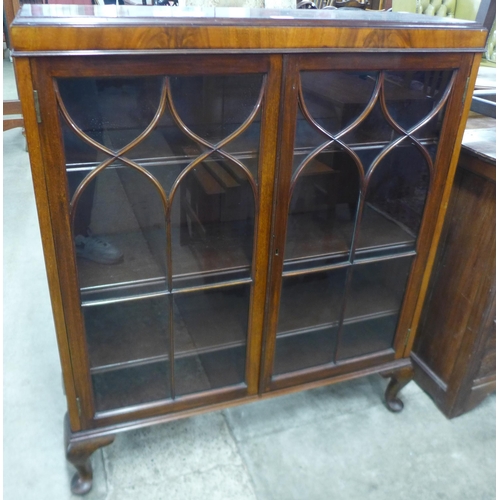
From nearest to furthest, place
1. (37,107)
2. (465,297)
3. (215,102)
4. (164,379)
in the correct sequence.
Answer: (37,107), (215,102), (164,379), (465,297)

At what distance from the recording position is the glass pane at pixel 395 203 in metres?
0.89

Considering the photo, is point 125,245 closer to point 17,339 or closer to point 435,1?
point 17,339

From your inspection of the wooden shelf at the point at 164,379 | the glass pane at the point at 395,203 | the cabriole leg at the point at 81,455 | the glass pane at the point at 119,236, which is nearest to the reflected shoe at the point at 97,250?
the glass pane at the point at 119,236

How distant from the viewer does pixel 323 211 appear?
3.10 feet

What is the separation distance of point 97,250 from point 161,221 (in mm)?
122

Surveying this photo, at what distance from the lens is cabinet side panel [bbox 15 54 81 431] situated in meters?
0.62

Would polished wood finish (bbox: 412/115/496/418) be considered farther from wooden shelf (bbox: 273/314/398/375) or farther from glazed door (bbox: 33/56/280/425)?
glazed door (bbox: 33/56/280/425)

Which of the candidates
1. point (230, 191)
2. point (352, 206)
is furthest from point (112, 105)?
point (352, 206)

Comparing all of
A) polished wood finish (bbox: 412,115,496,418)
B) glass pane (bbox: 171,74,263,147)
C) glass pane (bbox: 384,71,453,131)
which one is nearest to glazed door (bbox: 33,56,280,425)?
glass pane (bbox: 171,74,263,147)

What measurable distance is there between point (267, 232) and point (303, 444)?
0.54 m

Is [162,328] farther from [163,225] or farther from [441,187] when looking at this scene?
[441,187]

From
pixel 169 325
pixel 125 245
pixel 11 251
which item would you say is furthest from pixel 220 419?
pixel 11 251

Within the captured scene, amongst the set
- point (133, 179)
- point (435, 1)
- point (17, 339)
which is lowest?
point (17, 339)

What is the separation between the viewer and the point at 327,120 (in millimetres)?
800
